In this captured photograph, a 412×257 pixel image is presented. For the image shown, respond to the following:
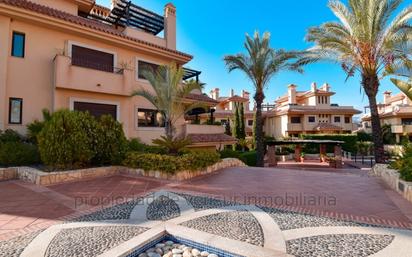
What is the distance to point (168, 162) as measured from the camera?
28.6 feet

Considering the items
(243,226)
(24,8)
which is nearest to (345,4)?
(243,226)

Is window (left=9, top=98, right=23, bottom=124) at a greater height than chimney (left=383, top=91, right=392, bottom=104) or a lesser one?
lesser

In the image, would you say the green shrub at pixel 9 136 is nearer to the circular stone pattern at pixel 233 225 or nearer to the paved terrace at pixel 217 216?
the paved terrace at pixel 217 216

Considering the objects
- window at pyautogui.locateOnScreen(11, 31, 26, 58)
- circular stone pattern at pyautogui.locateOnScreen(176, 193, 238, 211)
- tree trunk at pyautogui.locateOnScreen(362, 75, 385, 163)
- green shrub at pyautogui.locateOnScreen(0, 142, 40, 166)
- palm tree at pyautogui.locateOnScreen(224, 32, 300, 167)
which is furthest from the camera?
palm tree at pyautogui.locateOnScreen(224, 32, 300, 167)

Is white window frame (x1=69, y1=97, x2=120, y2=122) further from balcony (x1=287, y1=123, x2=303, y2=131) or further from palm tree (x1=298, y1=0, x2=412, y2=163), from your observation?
balcony (x1=287, y1=123, x2=303, y2=131)

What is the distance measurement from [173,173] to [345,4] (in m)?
13.2

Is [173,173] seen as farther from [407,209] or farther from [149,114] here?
[149,114]

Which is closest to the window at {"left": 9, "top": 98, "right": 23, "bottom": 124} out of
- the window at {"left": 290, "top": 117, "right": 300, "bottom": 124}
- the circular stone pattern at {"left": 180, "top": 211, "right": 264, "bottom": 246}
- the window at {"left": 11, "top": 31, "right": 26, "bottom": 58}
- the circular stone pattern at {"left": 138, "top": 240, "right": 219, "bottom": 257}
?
the window at {"left": 11, "top": 31, "right": 26, "bottom": 58}

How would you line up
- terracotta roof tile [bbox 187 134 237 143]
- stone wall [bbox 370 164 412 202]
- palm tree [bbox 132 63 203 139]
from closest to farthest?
stone wall [bbox 370 164 412 202] < palm tree [bbox 132 63 203 139] < terracotta roof tile [bbox 187 134 237 143]

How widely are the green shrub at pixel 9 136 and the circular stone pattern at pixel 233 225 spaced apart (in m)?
10.5

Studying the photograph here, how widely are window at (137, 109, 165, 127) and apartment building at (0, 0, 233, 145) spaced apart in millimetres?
69

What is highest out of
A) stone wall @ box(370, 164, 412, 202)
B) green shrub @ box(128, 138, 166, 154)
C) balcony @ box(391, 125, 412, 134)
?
balcony @ box(391, 125, 412, 134)

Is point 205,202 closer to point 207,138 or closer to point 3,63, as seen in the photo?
point 3,63

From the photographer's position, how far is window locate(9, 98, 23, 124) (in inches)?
450
